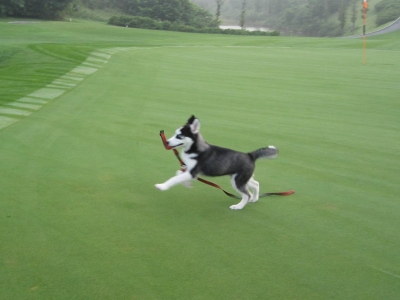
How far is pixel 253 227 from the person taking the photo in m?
5.29

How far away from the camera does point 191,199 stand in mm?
5969

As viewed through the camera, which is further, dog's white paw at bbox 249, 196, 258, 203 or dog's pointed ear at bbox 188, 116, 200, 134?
dog's white paw at bbox 249, 196, 258, 203

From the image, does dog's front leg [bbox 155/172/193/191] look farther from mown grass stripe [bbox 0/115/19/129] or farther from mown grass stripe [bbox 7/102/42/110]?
mown grass stripe [bbox 7/102/42/110]

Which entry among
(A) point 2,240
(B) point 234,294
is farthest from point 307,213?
(A) point 2,240

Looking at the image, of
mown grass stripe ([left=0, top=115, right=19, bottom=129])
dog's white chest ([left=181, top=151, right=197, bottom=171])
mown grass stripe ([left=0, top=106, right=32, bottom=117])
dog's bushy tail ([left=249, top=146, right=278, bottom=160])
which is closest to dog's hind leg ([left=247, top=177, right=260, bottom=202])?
dog's bushy tail ([left=249, top=146, right=278, bottom=160])

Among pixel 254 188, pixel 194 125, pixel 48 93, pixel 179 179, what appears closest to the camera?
pixel 194 125

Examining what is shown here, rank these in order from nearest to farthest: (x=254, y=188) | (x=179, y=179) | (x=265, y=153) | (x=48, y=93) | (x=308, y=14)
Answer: (x=179, y=179)
(x=265, y=153)
(x=254, y=188)
(x=48, y=93)
(x=308, y=14)

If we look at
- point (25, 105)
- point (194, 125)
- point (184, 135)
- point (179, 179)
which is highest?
point (194, 125)

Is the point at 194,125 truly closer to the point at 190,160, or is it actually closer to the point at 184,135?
the point at 184,135

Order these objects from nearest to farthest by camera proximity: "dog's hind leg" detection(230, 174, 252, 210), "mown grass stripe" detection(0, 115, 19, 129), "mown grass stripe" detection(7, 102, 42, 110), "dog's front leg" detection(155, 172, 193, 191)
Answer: "dog's front leg" detection(155, 172, 193, 191) → "dog's hind leg" detection(230, 174, 252, 210) → "mown grass stripe" detection(0, 115, 19, 129) → "mown grass stripe" detection(7, 102, 42, 110)

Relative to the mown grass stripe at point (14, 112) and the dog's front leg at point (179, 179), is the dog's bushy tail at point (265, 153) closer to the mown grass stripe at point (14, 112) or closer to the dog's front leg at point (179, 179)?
the dog's front leg at point (179, 179)

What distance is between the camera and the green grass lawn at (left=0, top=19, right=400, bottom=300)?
167 inches

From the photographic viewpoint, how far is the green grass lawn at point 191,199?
13.9 ft

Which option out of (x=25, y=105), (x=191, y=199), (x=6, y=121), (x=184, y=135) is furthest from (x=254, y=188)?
(x=25, y=105)
